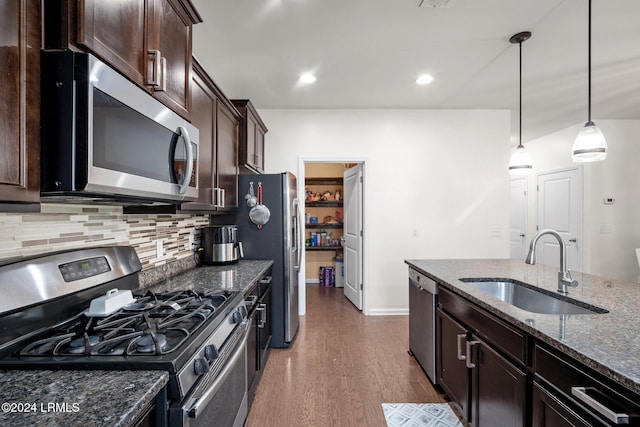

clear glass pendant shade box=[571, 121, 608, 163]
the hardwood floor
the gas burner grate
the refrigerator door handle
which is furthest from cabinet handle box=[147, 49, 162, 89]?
clear glass pendant shade box=[571, 121, 608, 163]

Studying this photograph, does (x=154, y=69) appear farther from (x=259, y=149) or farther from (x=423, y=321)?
(x=259, y=149)

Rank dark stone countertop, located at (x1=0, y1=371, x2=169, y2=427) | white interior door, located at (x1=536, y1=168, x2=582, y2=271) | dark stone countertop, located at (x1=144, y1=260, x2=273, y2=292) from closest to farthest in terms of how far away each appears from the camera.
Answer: dark stone countertop, located at (x1=0, y1=371, x2=169, y2=427), dark stone countertop, located at (x1=144, y1=260, x2=273, y2=292), white interior door, located at (x1=536, y1=168, x2=582, y2=271)

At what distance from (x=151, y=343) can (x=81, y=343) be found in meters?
0.22

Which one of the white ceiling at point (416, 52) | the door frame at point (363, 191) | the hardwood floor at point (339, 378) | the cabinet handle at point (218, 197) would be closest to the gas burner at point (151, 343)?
the hardwood floor at point (339, 378)

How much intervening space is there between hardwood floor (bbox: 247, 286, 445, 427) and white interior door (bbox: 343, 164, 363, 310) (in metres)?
0.70

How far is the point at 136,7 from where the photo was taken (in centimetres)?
117

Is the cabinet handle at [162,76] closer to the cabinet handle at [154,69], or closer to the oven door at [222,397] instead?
the cabinet handle at [154,69]

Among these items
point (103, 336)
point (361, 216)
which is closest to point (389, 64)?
point (361, 216)

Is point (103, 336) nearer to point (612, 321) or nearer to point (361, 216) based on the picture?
point (612, 321)

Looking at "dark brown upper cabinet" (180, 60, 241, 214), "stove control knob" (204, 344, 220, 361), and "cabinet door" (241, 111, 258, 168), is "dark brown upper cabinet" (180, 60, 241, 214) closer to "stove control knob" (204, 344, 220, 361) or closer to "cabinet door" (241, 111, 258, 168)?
"cabinet door" (241, 111, 258, 168)

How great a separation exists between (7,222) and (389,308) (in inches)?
146

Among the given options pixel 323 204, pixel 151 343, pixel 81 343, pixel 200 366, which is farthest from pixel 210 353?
pixel 323 204

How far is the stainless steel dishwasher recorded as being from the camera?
90.7 inches

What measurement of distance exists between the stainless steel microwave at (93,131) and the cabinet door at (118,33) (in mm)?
53
